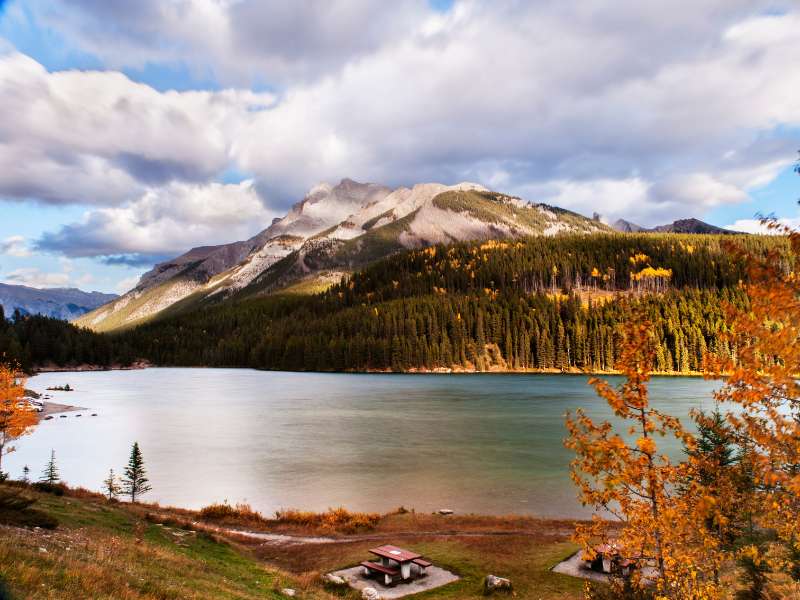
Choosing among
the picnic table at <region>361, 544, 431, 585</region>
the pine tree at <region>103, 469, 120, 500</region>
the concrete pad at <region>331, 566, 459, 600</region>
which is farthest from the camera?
the pine tree at <region>103, 469, 120, 500</region>

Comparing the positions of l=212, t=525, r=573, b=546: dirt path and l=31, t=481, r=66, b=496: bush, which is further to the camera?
l=212, t=525, r=573, b=546: dirt path

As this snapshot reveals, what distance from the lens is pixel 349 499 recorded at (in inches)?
1662

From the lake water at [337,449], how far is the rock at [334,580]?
15968 millimetres

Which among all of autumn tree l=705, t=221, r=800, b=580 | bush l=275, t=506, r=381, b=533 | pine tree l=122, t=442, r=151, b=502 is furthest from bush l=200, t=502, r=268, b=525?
autumn tree l=705, t=221, r=800, b=580

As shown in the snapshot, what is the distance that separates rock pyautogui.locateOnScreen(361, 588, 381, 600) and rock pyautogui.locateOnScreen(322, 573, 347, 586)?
1.50 metres

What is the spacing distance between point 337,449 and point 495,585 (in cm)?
4090

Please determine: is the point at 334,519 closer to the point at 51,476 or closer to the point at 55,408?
the point at 51,476

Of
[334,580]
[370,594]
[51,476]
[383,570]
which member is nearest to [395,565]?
[383,570]

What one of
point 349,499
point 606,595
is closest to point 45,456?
point 349,499

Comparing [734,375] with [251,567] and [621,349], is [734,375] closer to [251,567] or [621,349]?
[621,349]

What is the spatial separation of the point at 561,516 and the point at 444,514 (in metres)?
8.32

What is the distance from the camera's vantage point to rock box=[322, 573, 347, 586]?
76.6 ft

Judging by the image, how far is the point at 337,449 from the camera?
200 feet

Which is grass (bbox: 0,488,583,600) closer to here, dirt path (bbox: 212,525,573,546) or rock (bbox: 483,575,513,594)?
dirt path (bbox: 212,525,573,546)
